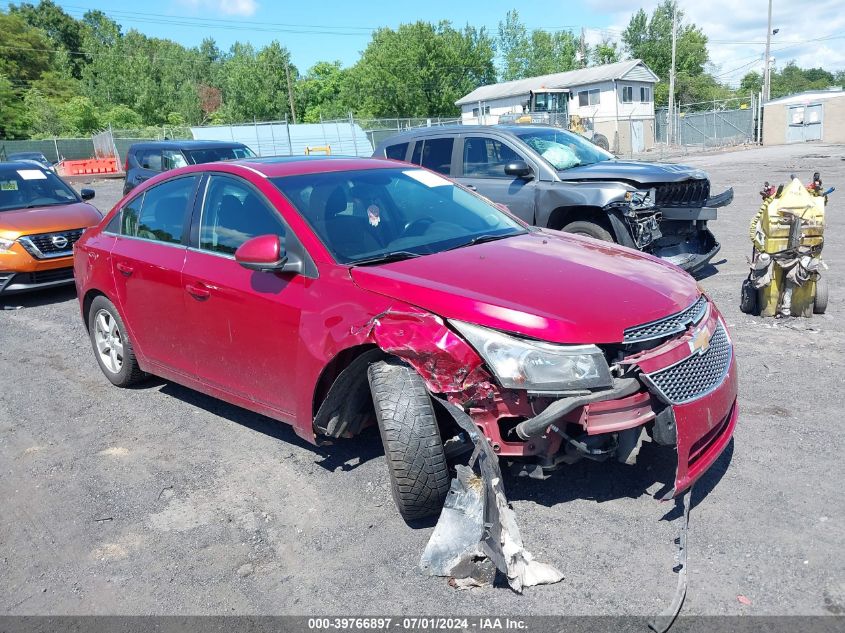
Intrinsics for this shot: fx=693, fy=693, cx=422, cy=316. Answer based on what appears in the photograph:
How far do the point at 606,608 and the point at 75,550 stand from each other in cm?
254

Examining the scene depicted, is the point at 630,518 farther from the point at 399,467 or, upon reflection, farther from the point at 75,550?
the point at 75,550

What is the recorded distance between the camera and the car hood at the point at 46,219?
28.5 feet

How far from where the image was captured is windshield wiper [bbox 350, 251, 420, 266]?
3664 millimetres

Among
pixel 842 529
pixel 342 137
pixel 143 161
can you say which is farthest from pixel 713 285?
pixel 342 137

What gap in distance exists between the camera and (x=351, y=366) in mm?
3484

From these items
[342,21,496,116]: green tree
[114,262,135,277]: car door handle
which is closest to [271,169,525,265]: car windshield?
[114,262,135,277]: car door handle

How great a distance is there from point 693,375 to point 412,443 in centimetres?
133

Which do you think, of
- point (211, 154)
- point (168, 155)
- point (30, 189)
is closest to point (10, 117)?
point (168, 155)

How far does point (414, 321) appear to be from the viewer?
126 inches

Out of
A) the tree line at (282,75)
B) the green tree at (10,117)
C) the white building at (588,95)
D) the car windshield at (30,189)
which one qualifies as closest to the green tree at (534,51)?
the tree line at (282,75)

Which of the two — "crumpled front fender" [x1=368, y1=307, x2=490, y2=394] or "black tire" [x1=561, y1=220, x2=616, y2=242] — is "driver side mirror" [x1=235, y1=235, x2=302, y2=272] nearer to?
"crumpled front fender" [x1=368, y1=307, x2=490, y2=394]

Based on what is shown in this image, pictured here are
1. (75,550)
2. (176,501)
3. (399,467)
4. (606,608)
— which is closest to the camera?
(606,608)

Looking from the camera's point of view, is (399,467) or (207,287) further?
(207,287)

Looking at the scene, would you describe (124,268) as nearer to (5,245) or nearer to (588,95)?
(5,245)
